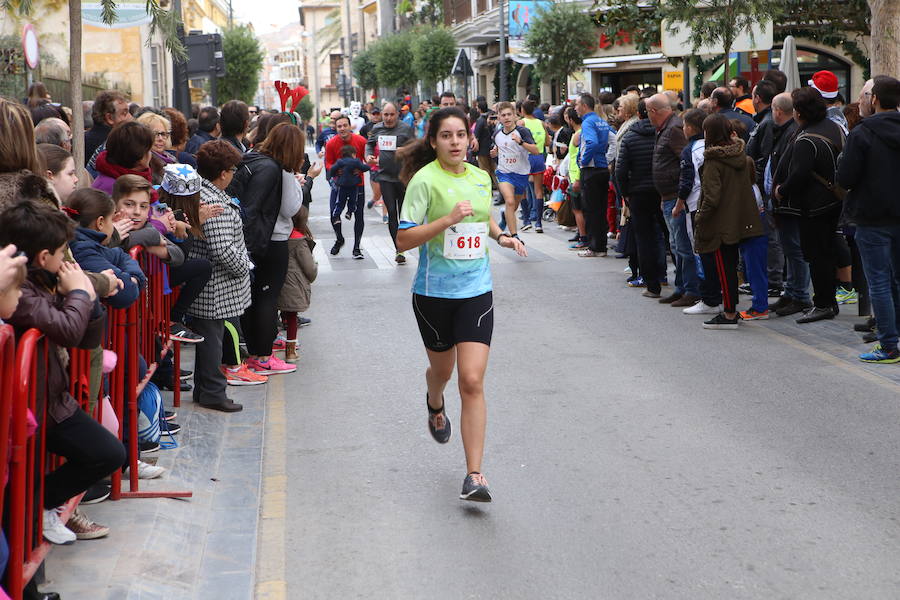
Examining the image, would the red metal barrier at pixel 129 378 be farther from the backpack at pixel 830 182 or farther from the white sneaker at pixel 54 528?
the backpack at pixel 830 182

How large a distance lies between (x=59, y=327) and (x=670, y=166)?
7.83 metres

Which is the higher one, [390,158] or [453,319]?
[390,158]

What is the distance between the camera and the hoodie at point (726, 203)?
32.2 feet

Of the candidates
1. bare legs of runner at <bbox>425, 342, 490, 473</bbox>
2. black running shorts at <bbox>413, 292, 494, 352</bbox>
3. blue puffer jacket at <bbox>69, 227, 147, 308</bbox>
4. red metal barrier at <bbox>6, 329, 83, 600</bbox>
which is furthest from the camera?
black running shorts at <bbox>413, 292, 494, 352</bbox>

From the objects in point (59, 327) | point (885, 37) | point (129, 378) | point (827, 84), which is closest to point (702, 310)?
point (827, 84)

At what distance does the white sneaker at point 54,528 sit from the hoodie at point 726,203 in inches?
265

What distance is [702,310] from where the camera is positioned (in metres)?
10.7

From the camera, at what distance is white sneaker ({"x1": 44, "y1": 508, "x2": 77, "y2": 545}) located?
4.47 meters

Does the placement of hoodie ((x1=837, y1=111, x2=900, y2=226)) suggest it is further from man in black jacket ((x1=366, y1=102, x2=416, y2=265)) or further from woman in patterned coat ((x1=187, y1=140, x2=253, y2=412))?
man in black jacket ((x1=366, y1=102, x2=416, y2=265))

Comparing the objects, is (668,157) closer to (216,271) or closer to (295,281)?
(295,281)

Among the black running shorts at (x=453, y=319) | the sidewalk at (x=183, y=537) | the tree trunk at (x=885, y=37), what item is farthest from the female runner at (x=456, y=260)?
the tree trunk at (x=885, y=37)

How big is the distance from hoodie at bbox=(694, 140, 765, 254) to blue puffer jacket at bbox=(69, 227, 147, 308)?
19.3 feet

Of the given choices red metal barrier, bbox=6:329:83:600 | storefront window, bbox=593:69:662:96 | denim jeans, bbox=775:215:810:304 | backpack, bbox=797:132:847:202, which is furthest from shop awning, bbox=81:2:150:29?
red metal barrier, bbox=6:329:83:600

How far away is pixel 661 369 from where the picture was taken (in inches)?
331
